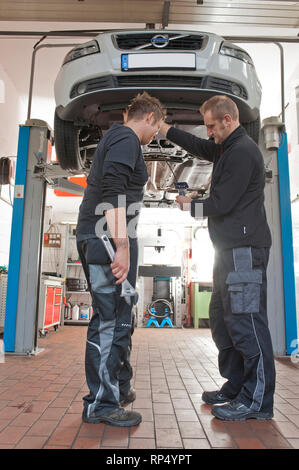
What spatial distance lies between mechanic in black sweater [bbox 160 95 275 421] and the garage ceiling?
189 centimetres

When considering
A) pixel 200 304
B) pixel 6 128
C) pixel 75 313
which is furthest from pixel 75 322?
pixel 6 128

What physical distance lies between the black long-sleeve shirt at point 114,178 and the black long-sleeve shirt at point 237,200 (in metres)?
0.34

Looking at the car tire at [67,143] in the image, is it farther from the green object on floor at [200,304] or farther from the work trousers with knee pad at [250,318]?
the green object on floor at [200,304]

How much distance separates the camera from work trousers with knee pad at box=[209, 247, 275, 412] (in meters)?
1.59

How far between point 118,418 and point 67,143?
1.95 metres

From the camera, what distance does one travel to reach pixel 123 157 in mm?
1489

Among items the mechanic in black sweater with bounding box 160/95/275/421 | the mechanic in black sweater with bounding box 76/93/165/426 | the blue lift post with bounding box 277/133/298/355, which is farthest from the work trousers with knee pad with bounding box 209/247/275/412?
the blue lift post with bounding box 277/133/298/355

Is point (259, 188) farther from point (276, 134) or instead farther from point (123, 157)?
point (276, 134)

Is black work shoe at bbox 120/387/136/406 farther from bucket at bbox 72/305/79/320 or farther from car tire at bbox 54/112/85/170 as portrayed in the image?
bucket at bbox 72/305/79/320

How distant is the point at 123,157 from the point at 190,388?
1.48 metres

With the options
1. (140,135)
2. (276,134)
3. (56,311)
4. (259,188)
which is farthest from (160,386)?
(56,311)

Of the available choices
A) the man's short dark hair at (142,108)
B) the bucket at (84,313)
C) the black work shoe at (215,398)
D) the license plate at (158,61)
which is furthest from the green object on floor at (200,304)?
the man's short dark hair at (142,108)

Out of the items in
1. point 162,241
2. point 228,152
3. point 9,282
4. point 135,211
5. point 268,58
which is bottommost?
point 9,282

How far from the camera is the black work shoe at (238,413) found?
1.58 m
